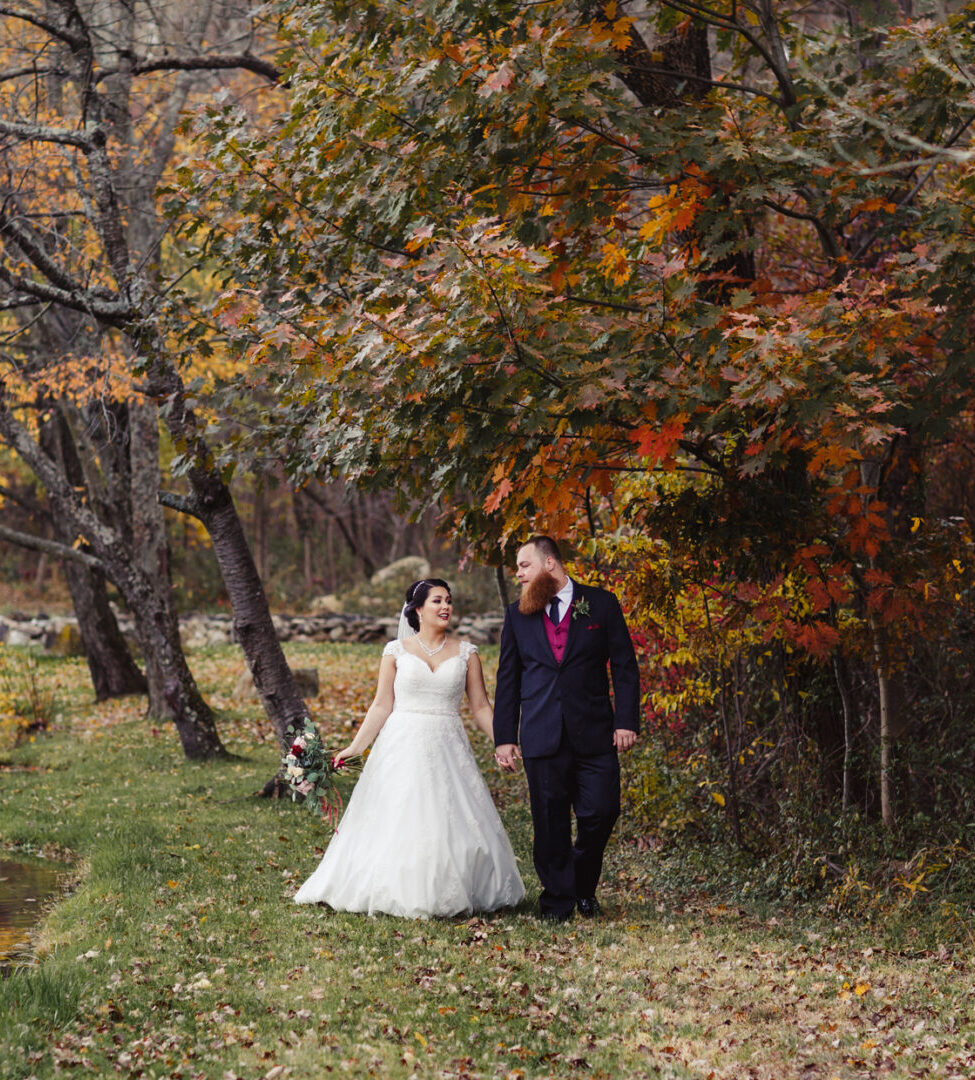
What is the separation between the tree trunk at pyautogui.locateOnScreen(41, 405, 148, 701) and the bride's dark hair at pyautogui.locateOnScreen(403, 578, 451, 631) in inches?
445

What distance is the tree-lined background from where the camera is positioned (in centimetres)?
581

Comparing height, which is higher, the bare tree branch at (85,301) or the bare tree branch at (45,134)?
the bare tree branch at (45,134)

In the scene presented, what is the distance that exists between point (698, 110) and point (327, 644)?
1894 cm

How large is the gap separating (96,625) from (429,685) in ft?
37.7

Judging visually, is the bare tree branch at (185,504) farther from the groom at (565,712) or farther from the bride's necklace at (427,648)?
the groom at (565,712)

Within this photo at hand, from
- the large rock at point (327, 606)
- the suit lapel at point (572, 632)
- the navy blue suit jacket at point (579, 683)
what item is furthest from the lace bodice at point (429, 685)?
the large rock at point (327, 606)

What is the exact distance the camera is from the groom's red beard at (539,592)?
650 centimetres

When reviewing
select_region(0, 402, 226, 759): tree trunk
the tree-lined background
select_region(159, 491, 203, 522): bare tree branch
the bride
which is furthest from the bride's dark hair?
select_region(0, 402, 226, 759): tree trunk

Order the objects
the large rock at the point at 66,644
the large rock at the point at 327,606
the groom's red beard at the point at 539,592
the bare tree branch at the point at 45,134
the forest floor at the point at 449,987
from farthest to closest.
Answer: the large rock at the point at 327,606 < the large rock at the point at 66,644 < the bare tree branch at the point at 45,134 < the groom's red beard at the point at 539,592 < the forest floor at the point at 449,987

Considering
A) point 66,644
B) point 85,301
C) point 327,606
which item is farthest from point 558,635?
point 327,606

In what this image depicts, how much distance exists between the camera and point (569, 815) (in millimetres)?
6555

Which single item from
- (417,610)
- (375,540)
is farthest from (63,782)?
(375,540)

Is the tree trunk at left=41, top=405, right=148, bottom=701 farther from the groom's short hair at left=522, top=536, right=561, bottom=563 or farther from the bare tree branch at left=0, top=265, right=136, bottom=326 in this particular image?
the groom's short hair at left=522, top=536, right=561, bottom=563

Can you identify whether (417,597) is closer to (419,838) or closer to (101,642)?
(419,838)
